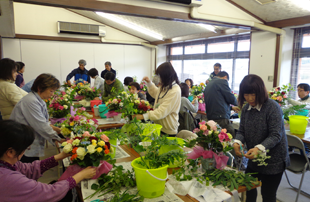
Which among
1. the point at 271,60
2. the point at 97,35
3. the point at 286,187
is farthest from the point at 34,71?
the point at 286,187

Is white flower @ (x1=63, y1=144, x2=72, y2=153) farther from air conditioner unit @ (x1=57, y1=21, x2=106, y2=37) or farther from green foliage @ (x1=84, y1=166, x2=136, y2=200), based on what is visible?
air conditioner unit @ (x1=57, y1=21, x2=106, y2=37)

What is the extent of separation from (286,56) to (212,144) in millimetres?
4818

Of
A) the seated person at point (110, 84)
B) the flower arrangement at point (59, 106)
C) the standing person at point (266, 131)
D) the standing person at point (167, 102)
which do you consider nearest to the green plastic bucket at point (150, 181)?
the standing person at point (266, 131)

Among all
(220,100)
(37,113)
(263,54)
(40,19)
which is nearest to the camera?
(37,113)

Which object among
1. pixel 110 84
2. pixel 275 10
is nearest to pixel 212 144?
pixel 110 84

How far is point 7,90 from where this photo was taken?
250cm

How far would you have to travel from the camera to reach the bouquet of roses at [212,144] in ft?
4.73

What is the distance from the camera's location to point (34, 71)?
768 cm

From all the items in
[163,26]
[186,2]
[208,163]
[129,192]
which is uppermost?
[163,26]

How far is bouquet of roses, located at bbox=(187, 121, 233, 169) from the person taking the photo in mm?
1443

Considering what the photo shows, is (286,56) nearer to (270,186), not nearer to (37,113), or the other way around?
(270,186)

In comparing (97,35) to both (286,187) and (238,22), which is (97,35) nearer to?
(238,22)

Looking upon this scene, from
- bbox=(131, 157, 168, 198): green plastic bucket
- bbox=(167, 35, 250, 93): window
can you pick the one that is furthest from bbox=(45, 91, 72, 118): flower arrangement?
bbox=(167, 35, 250, 93): window

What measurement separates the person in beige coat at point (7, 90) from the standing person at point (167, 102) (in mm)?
1489
